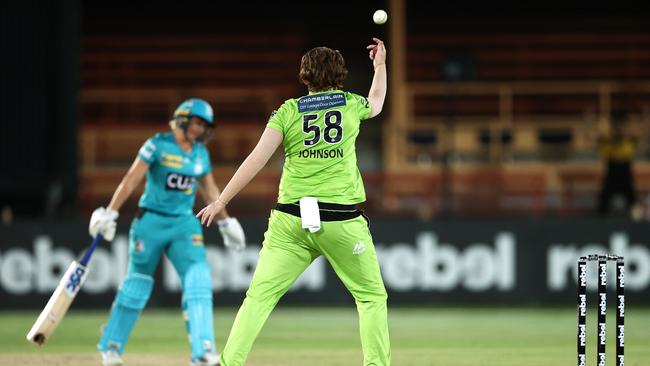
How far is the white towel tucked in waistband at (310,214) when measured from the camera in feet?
23.5

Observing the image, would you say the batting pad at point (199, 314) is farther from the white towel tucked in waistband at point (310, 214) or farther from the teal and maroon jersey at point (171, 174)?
the white towel tucked in waistband at point (310, 214)

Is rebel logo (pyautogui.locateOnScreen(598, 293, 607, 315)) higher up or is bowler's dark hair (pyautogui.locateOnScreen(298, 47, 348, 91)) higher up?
bowler's dark hair (pyautogui.locateOnScreen(298, 47, 348, 91))

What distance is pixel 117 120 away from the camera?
23594mm

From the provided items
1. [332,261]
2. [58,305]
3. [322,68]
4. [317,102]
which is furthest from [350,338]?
[322,68]

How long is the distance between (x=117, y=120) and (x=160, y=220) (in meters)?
14.6

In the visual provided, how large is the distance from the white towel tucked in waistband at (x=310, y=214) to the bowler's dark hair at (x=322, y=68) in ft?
2.31

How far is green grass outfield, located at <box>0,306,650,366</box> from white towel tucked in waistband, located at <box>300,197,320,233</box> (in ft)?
10.00

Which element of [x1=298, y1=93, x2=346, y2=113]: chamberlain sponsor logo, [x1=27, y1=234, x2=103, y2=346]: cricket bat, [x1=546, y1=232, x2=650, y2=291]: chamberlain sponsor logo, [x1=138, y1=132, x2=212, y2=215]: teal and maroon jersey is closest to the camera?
[x1=298, y1=93, x2=346, y2=113]: chamberlain sponsor logo

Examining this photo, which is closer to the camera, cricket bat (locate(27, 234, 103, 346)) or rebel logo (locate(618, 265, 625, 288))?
rebel logo (locate(618, 265, 625, 288))

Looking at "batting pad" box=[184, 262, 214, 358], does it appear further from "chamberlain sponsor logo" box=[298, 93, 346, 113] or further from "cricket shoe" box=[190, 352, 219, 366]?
"chamberlain sponsor logo" box=[298, 93, 346, 113]

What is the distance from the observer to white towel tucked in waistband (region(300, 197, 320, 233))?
7176mm

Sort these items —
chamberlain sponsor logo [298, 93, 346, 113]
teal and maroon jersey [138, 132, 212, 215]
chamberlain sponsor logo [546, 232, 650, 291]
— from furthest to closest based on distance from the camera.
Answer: chamberlain sponsor logo [546, 232, 650, 291], teal and maroon jersey [138, 132, 212, 215], chamberlain sponsor logo [298, 93, 346, 113]

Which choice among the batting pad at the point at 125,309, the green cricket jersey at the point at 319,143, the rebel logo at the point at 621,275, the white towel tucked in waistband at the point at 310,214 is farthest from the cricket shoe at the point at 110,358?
the rebel logo at the point at 621,275

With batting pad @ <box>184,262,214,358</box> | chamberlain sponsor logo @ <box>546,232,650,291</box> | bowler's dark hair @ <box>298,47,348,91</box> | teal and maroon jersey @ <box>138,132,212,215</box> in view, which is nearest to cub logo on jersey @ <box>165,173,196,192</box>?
teal and maroon jersey @ <box>138,132,212,215</box>
